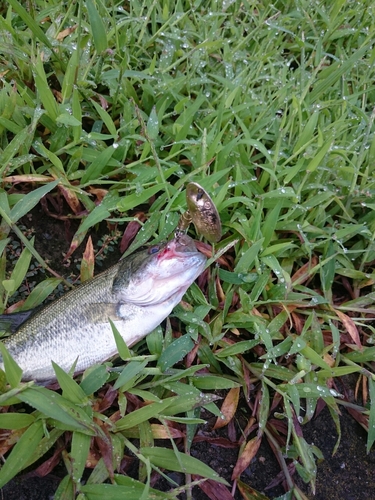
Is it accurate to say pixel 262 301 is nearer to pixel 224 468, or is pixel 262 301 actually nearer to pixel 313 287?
pixel 313 287

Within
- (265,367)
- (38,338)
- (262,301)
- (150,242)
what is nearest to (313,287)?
(262,301)

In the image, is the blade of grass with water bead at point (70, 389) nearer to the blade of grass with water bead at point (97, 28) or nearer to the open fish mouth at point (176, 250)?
the open fish mouth at point (176, 250)

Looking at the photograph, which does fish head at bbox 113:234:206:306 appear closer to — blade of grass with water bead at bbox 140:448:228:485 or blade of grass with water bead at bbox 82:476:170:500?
blade of grass with water bead at bbox 140:448:228:485

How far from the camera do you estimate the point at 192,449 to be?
2285 mm

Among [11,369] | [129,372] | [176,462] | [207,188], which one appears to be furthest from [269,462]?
[207,188]

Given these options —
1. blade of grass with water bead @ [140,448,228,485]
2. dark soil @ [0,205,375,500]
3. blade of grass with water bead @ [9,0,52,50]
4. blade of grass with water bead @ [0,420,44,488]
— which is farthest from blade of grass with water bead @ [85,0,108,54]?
blade of grass with water bead @ [140,448,228,485]

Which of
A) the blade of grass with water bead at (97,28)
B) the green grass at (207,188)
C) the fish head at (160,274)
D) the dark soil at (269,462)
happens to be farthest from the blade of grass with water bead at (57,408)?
the blade of grass with water bead at (97,28)

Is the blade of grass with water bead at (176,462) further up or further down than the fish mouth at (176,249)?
further down

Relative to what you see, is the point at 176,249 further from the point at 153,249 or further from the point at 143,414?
the point at 143,414

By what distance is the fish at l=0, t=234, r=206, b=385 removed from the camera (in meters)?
2.11

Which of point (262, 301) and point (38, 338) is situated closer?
point (38, 338)

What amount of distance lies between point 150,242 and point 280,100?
1283 mm

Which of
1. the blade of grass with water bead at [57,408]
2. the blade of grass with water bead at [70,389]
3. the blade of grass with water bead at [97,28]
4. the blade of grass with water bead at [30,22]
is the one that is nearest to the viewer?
the blade of grass with water bead at [57,408]

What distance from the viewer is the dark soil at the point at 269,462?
2074 mm
